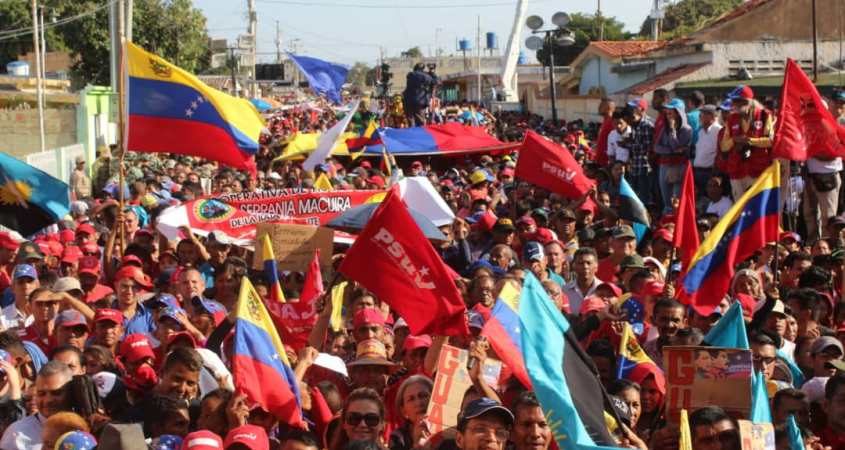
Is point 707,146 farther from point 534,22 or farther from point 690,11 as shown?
point 690,11

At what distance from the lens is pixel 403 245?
8.16 meters

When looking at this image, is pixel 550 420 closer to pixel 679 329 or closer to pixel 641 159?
pixel 679 329

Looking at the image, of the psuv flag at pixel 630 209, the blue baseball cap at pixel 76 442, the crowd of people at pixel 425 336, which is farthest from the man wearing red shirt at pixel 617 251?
the blue baseball cap at pixel 76 442

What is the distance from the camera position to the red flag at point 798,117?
10656mm

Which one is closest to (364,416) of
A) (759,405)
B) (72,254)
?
(759,405)

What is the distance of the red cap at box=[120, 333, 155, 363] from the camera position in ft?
24.1

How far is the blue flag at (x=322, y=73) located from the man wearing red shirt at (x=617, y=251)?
14649 millimetres

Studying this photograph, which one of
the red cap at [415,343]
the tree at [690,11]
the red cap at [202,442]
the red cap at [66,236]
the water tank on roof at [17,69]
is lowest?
the red cap at [202,442]

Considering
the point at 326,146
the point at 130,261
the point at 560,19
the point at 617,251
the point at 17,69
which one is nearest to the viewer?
the point at 130,261

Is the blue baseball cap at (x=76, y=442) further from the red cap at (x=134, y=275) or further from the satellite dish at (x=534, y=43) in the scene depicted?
the satellite dish at (x=534, y=43)

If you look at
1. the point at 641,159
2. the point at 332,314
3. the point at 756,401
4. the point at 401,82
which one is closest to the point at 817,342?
the point at 756,401

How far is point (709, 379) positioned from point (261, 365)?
6.69 ft

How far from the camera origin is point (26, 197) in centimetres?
1055

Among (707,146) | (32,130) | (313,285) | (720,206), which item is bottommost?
(313,285)
